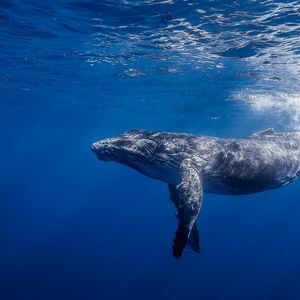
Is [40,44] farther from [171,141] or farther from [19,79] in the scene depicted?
[171,141]

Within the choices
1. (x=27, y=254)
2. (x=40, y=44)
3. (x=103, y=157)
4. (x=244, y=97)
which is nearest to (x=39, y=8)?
(x=40, y=44)

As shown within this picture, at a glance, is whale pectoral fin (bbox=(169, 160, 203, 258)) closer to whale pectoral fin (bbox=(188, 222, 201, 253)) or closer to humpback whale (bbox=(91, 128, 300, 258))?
humpback whale (bbox=(91, 128, 300, 258))

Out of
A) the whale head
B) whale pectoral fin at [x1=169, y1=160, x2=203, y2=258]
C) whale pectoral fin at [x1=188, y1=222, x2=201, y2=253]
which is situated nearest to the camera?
whale pectoral fin at [x1=169, y1=160, x2=203, y2=258]

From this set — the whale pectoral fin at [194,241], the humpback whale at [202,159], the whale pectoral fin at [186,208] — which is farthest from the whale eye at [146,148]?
the whale pectoral fin at [194,241]

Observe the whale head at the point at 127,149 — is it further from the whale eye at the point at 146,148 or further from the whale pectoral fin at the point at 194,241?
the whale pectoral fin at the point at 194,241

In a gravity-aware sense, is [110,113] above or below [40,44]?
below

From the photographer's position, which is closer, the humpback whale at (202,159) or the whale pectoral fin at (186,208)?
the whale pectoral fin at (186,208)

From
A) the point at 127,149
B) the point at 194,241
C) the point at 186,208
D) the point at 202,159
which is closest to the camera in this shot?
the point at 186,208

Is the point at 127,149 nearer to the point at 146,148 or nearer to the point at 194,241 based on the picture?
the point at 146,148

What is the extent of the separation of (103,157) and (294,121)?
3286 centimetres

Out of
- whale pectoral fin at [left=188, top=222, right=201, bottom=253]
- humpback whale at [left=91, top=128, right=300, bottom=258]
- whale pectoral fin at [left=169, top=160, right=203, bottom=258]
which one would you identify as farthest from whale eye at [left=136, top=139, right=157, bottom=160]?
whale pectoral fin at [left=188, top=222, right=201, bottom=253]

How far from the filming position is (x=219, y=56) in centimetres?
2027

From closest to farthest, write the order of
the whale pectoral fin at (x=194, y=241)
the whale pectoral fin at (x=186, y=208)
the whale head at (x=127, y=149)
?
the whale pectoral fin at (x=186, y=208) → the whale head at (x=127, y=149) → the whale pectoral fin at (x=194, y=241)

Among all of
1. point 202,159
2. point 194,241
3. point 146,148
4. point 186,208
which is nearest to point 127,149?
point 146,148
